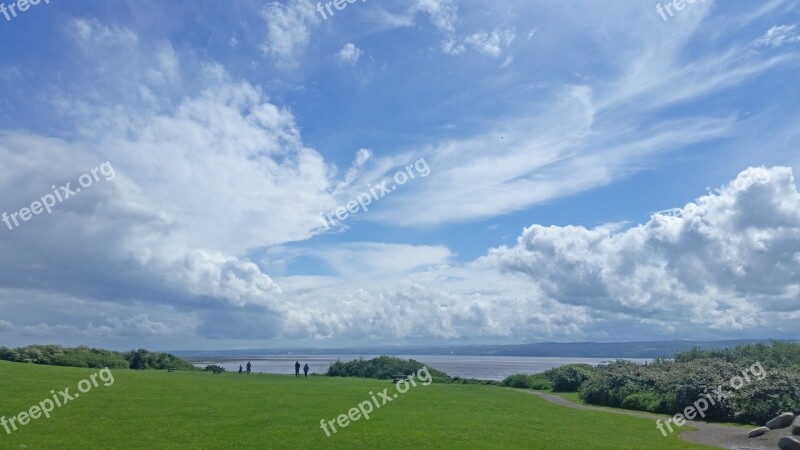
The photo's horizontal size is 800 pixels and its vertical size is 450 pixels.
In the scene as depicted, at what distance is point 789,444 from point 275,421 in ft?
78.3

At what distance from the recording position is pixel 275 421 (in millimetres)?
29625

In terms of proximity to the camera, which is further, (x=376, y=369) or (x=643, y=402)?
(x=376, y=369)

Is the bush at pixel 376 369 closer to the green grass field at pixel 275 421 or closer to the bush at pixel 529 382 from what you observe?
the bush at pixel 529 382

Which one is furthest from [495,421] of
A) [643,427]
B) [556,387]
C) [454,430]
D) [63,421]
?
[556,387]

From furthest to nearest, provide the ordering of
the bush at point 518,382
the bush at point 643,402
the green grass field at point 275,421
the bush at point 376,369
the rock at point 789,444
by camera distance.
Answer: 1. the bush at point 376,369
2. the bush at point 518,382
3. the bush at point 643,402
4. the rock at point 789,444
5. the green grass field at point 275,421

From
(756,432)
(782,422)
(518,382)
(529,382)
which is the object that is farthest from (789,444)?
(518,382)

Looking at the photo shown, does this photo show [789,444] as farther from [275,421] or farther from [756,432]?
[275,421]

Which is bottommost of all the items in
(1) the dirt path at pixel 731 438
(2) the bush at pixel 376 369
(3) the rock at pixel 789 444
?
(1) the dirt path at pixel 731 438

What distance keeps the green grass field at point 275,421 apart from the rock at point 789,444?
412cm

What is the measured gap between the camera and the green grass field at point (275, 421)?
24.7 m

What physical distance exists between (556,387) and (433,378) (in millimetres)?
17406

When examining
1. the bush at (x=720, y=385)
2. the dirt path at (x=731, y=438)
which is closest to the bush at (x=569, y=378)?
the bush at (x=720, y=385)

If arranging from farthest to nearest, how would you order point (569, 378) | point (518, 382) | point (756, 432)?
1. point (518, 382)
2. point (569, 378)
3. point (756, 432)

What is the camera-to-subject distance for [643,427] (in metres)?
33.2
